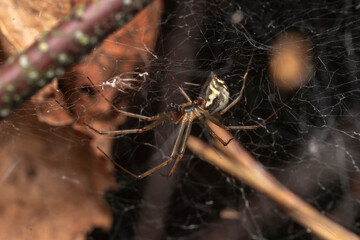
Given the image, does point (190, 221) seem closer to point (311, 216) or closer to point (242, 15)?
point (311, 216)

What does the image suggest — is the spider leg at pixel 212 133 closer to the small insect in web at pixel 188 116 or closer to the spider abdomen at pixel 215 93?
the small insect in web at pixel 188 116

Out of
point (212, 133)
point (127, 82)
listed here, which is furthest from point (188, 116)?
point (127, 82)

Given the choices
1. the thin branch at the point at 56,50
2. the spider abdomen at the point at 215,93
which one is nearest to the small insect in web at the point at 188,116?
the spider abdomen at the point at 215,93

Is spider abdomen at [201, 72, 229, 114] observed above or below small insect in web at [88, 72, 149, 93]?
below

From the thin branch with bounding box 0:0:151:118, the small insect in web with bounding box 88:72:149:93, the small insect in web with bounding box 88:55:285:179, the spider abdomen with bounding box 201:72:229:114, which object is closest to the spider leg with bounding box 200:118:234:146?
the small insect in web with bounding box 88:55:285:179

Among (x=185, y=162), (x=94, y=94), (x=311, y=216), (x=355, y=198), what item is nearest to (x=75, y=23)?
(x=94, y=94)

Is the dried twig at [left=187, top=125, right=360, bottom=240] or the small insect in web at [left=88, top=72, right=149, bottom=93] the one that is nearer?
the small insect in web at [left=88, top=72, right=149, bottom=93]

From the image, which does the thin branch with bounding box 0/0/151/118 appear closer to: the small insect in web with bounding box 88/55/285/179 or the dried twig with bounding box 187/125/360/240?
the small insect in web with bounding box 88/55/285/179
